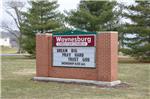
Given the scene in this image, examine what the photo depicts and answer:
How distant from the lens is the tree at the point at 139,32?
1320 inches

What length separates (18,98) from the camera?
10938 mm

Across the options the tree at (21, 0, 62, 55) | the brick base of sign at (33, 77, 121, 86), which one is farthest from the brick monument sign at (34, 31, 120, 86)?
the tree at (21, 0, 62, 55)

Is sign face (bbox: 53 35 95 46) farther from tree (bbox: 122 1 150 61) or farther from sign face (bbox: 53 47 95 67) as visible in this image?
tree (bbox: 122 1 150 61)

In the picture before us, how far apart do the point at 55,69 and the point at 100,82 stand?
89.9 inches

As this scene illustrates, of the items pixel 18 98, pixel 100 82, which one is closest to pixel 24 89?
pixel 18 98

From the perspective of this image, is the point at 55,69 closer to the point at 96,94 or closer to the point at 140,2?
the point at 96,94

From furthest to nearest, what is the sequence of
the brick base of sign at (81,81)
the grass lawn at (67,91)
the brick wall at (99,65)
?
the brick wall at (99,65) < the brick base of sign at (81,81) < the grass lawn at (67,91)

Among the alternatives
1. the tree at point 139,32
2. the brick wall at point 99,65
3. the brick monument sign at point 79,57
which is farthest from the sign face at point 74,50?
the tree at point 139,32

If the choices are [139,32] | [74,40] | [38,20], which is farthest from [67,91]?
[38,20]

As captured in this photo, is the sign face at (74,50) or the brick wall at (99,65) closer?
the brick wall at (99,65)

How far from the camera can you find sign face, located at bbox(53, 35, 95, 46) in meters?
14.8

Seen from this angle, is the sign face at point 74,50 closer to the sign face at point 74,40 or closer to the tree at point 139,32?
the sign face at point 74,40

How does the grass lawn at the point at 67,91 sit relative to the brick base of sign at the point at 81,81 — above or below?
below

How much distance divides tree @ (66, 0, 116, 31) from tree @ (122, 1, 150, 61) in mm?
2505
